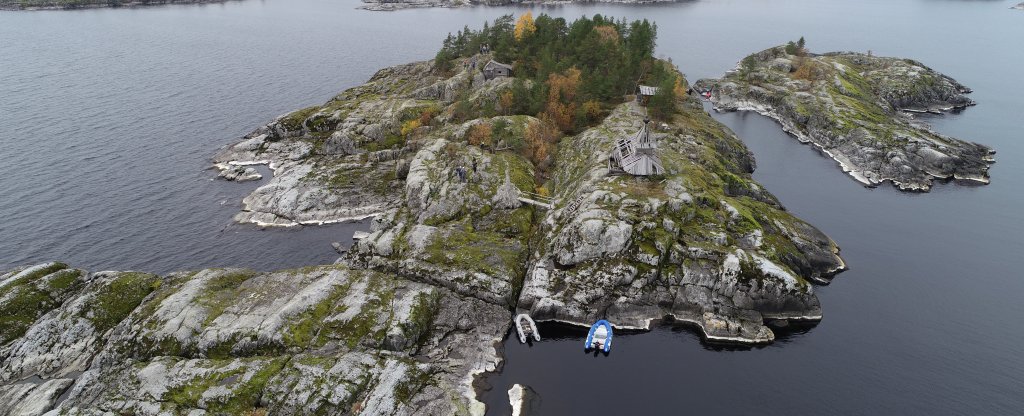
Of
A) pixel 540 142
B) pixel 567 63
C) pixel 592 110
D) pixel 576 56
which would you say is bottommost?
pixel 540 142

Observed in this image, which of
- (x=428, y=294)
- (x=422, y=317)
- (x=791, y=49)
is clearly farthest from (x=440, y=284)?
(x=791, y=49)

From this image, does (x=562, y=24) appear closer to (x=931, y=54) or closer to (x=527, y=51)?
(x=527, y=51)

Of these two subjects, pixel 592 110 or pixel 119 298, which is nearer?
pixel 119 298

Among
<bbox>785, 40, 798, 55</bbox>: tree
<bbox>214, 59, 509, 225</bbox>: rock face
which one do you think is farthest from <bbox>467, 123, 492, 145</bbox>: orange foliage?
<bbox>785, 40, 798, 55</bbox>: tree

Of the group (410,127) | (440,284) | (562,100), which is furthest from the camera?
(410,127)

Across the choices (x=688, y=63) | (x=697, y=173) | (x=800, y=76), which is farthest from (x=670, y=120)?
(x=688, y=63)

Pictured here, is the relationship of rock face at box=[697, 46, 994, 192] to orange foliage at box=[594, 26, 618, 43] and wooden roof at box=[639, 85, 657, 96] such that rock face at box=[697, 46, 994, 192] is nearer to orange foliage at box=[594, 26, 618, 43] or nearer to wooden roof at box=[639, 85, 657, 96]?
orange foliage at box=[594, 26, 618, 43]

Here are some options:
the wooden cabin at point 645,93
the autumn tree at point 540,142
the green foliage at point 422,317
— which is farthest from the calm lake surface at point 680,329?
the autumn tree at point 540,142

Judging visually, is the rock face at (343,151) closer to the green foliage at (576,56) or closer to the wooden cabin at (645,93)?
the green foliage at (576,56)

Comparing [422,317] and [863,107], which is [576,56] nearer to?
[863,107]
